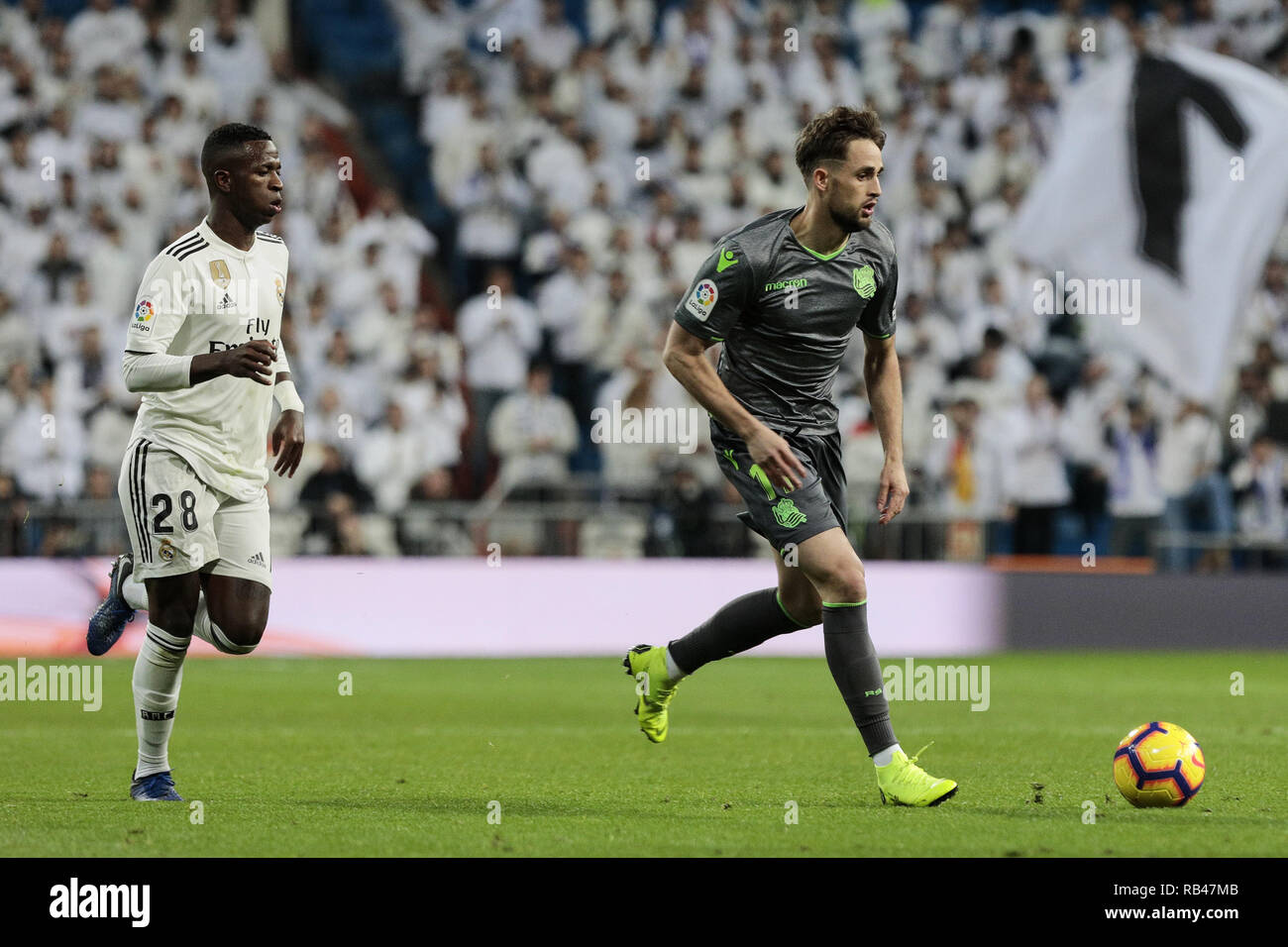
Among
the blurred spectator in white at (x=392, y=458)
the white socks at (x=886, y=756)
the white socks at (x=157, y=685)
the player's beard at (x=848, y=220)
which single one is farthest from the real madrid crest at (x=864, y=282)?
the blurred spectator in white at (x=392, y=458)

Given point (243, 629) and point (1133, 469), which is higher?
point (1133, 469)

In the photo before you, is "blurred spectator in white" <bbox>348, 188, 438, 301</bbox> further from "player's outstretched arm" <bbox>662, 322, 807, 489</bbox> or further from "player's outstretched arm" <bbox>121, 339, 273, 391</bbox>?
"player's outstretched arm" <bbox>121, 339, 273, 391</bbox>

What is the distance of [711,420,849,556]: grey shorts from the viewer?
303 inches

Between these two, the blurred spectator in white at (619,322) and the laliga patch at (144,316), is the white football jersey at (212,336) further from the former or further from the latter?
the blurred spectator in white at (619,322)

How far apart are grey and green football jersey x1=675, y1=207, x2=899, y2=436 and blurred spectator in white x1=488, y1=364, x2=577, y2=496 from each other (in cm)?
928

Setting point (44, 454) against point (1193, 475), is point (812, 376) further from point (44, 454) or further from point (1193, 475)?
point (1193, 475)

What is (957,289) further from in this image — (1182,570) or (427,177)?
(427,177)

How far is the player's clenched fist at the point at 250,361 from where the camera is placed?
23.1 feet

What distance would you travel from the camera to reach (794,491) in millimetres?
7703

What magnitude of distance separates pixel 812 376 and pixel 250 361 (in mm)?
2333

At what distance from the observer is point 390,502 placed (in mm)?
17016

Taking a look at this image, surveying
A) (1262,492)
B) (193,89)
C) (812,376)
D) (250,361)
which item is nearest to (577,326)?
(193,89)
